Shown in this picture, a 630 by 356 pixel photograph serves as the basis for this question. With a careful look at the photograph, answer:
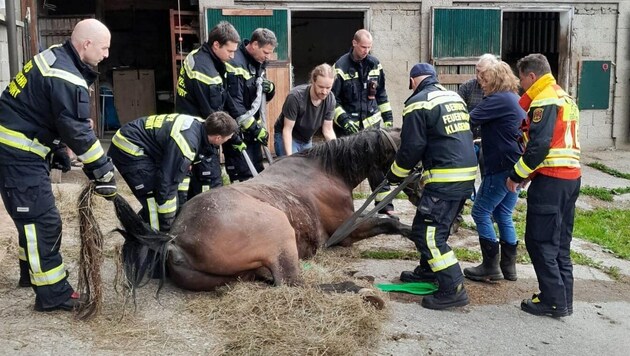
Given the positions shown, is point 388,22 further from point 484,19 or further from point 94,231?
point 94,231

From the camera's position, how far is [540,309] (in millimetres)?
4770

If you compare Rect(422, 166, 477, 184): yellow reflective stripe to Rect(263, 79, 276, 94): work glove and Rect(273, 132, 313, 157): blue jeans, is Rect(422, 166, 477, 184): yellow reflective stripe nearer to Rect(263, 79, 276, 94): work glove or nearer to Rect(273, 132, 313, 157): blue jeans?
Rect(273, 132, 313, 157): blue jeans

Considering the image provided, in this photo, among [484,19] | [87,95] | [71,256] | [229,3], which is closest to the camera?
[87,95]

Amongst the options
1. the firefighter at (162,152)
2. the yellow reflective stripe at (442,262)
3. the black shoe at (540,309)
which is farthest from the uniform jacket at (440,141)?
the firefighter at (162,152)

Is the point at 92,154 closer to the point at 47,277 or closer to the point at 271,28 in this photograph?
the point at 47,277

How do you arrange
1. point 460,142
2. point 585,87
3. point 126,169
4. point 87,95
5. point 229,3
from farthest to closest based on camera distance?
1. point 585,87
2. point 229,3
3. point 126,169
4. point 460,142
5. point 87,95

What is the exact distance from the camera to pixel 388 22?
11891 millimetres

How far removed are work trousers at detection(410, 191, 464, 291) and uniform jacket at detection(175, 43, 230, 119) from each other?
7.54 ft

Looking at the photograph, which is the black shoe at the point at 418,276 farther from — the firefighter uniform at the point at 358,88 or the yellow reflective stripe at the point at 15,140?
the yellow reflective stripe at the point at 15,140

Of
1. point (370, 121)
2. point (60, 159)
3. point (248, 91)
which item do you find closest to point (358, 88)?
point (370, 121)

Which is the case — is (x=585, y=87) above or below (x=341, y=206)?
above

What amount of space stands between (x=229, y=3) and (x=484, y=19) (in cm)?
455

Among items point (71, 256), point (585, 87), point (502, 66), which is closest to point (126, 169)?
point (71, 256)

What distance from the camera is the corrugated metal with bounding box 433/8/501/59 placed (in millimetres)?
11906
